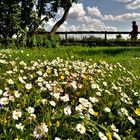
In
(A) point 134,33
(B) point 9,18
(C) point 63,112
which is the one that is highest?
(B) point 9,18

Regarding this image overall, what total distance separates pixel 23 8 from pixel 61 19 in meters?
8.86

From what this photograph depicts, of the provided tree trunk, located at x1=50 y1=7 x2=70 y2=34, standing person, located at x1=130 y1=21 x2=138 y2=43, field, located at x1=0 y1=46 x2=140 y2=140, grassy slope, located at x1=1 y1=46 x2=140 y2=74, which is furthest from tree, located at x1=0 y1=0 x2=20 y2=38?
field, located at x1=0 y1=46 x2=140 y2=140

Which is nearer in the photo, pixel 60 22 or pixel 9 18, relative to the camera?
pixel 9 18

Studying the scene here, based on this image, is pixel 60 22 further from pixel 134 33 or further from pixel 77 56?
pixel 77 56

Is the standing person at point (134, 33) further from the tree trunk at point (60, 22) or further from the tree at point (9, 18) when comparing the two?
the tree at point (9, 18)

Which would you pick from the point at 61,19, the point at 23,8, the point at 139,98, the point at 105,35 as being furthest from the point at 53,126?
the point at 61,19

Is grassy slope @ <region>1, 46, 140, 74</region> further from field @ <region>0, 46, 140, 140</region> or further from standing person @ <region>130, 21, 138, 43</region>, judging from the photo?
standing person @ <region>130, 21, 138, 43</region>

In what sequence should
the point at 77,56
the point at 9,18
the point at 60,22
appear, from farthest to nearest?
the point at 60,22
the point at 9,18
the point at 77,56

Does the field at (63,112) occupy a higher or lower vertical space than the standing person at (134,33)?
higher

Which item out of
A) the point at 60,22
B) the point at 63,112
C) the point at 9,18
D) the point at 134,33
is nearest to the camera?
the point at 63,112

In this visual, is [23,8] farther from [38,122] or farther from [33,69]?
[38,122]

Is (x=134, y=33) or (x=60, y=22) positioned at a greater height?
(x=60, y=22)

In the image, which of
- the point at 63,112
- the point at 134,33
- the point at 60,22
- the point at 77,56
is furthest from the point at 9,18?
the point at 63,112

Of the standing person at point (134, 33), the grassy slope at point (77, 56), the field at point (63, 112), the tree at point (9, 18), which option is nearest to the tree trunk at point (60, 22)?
the standing person at point (134, 33)
